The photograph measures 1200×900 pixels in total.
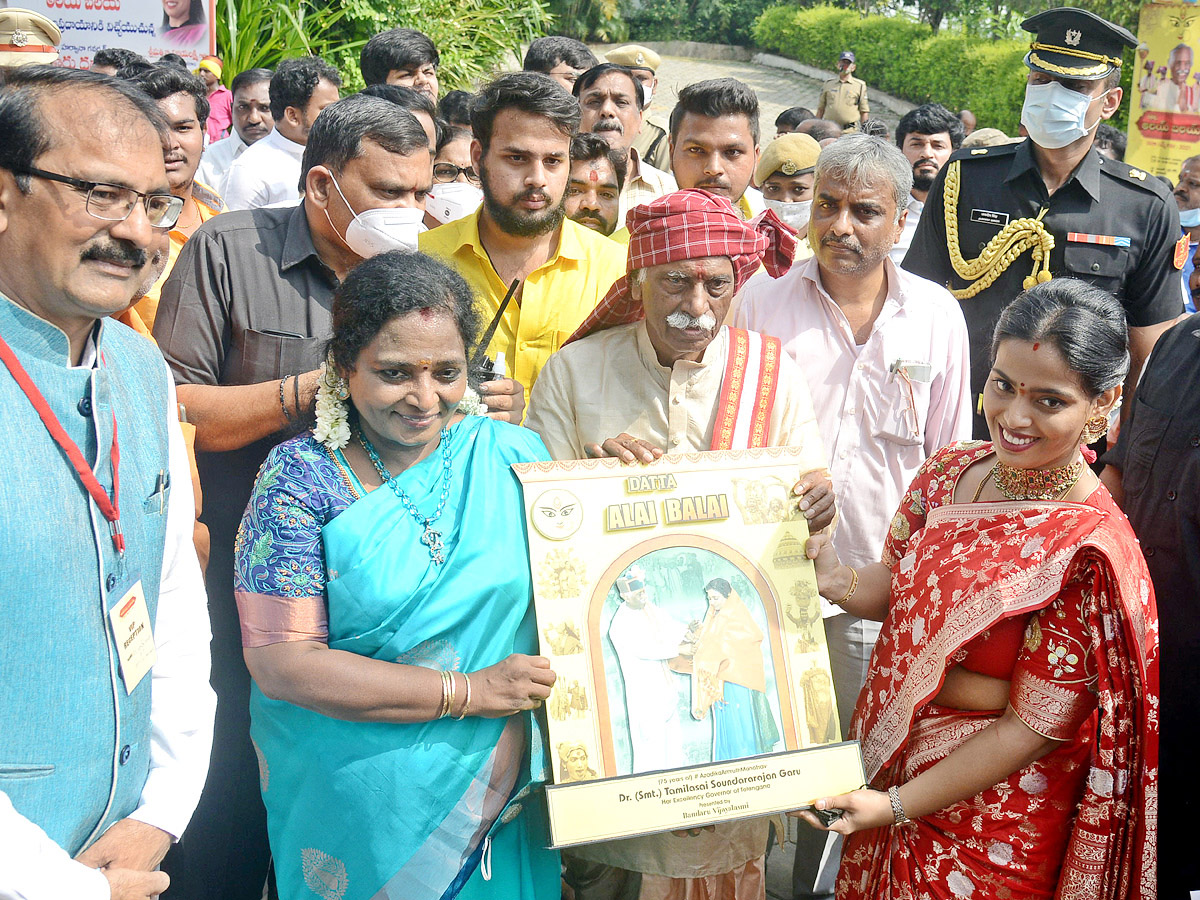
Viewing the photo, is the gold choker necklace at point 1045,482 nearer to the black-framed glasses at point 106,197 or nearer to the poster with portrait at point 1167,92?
the black-framed glasses at point 106,197

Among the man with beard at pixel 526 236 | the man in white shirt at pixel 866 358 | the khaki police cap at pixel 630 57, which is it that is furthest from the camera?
the khaki police cap at pixel 630 57

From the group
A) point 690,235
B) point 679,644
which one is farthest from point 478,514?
point 690,235

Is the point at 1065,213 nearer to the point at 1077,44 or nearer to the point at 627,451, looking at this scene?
Result: the point at 1077,44

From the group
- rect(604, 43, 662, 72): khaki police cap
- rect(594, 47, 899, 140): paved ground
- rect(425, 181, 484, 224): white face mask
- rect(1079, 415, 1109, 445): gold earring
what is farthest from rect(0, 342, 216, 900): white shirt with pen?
rect(594, 47, 899, 140): paved ground

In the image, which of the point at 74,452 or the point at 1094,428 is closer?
the point at 74,452

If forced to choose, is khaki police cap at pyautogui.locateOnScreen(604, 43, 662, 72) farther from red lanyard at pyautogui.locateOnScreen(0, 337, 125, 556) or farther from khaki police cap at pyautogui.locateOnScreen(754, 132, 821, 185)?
red lanyard at pyautogui.locateOnScreen(0, 337, 125, 556)

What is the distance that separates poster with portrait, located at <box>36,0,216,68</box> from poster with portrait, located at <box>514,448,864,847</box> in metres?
8.48

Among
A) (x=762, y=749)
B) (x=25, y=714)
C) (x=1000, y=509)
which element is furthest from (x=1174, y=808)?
(x=25, y=714)

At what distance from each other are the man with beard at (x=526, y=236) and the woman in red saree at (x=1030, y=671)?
1.66m

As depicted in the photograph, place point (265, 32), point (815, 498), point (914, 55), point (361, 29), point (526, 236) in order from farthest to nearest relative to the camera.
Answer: point (914, 55), point (361, 29), point (265, 32), point (526, 236), point (815, 498)

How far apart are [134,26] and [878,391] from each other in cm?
847

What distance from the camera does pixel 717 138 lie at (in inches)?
194

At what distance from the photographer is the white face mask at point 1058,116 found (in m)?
4.64

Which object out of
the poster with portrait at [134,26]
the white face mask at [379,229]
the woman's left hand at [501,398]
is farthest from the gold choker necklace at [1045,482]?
the poster with portrait at [134,26]
